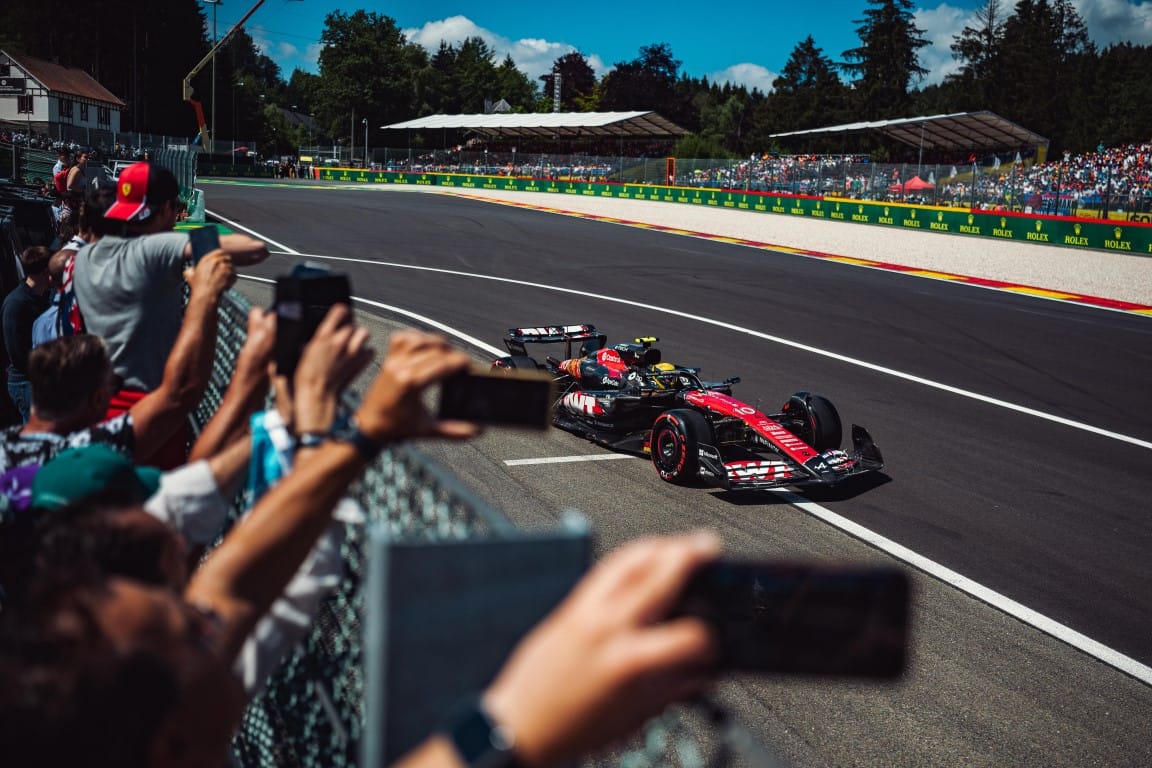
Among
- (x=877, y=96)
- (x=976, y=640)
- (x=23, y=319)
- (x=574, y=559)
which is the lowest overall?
(x=976, y=640)

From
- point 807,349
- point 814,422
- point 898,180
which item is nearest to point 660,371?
point 814,422

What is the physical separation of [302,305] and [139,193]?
1.93 metres

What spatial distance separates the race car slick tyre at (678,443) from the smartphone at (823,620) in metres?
6.56

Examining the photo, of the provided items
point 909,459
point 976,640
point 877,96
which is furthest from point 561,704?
point 877,96

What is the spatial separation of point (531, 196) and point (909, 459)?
38460 mm

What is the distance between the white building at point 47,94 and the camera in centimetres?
6975

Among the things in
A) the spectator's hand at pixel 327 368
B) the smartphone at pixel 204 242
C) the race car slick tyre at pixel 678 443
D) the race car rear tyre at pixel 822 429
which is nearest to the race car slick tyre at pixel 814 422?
the race car rear tyre at pixel 822 429

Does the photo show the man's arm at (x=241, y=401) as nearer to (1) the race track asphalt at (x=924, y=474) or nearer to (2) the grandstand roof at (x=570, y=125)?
(1) the race track asphalt at (x=924, y=474)

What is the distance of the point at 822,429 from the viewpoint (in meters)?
8.27

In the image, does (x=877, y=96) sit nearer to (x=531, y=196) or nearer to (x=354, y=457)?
(x=531, y=196)

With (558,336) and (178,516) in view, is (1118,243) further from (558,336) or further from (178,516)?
(178,516)

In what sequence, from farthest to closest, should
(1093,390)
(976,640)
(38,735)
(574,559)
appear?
(1093,390) → (976,640) → (574,559) → (38,735)

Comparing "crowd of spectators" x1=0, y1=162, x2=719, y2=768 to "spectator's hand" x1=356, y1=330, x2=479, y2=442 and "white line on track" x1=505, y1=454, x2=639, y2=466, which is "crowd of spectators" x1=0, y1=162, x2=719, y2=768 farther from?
"white line on track" x1=505, y1=454, x2=639, y2=466

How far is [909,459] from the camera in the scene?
28.6ft
